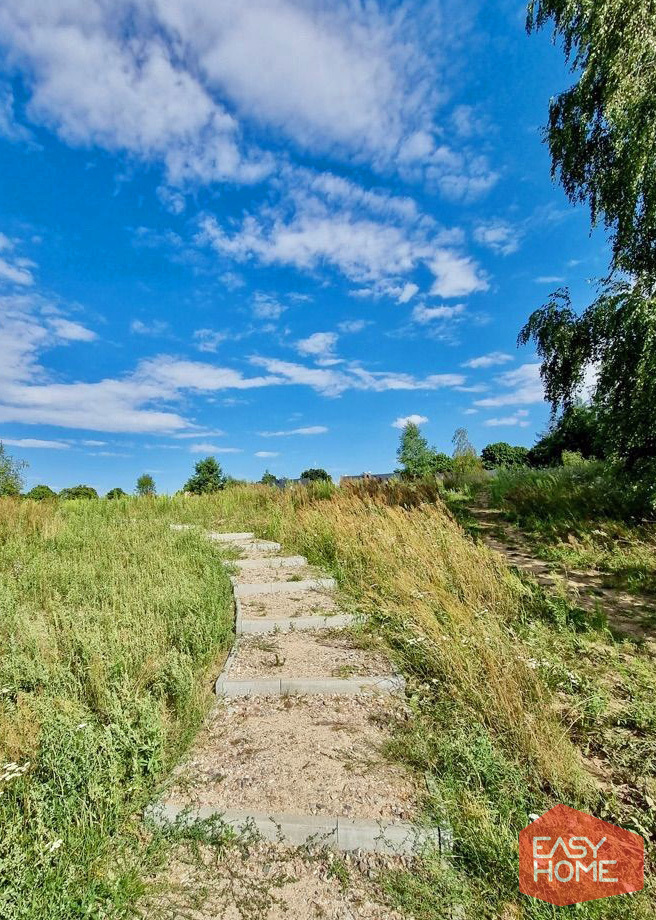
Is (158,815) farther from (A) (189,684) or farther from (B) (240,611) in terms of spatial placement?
(B) (240,611)

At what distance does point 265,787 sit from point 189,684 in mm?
A: 990

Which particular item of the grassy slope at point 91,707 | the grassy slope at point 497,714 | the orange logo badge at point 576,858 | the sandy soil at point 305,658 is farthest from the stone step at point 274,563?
the orange logo badge at point 576,858

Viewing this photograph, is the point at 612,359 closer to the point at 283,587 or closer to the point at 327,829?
the point at 283,587

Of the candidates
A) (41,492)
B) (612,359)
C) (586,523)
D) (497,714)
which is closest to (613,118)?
(612,359)

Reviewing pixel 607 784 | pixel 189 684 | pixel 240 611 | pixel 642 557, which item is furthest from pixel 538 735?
pixel 642 557

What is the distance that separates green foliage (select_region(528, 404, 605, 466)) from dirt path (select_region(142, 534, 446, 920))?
6.40 meters

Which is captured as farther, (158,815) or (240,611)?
(240,611)

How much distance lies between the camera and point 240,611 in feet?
14.8

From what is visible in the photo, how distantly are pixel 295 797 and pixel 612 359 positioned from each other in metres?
6.84

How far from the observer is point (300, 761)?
242cm

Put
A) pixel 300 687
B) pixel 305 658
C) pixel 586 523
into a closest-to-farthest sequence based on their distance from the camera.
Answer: pixel 300 687 < pixel 305 658 < pixel 586 523

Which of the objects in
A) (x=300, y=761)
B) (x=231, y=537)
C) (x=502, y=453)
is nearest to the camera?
(x=300, y=761)

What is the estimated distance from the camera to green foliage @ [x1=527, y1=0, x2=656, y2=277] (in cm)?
618

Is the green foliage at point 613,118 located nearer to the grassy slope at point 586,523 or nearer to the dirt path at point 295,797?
the grassy slope at point 586,523
